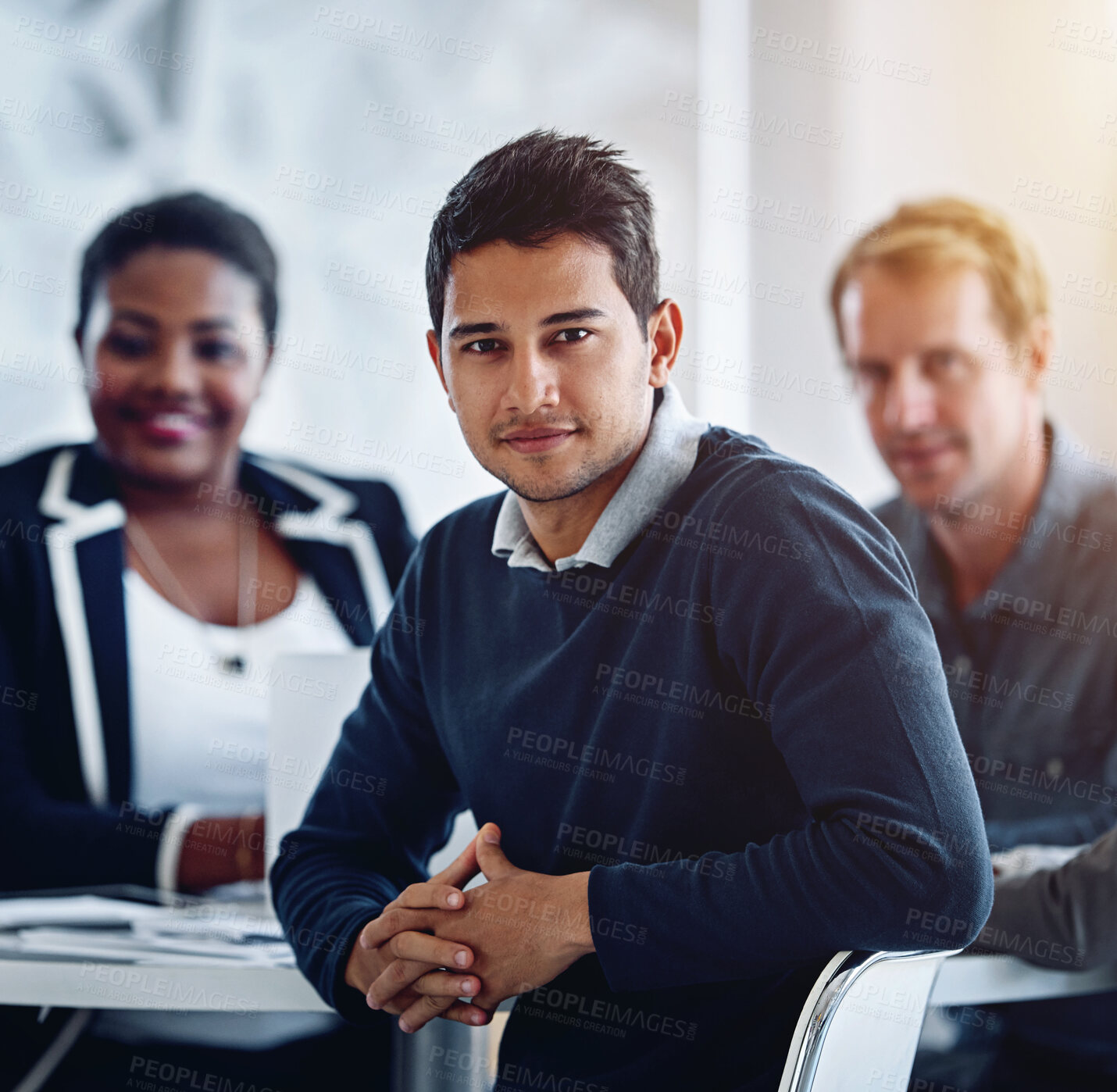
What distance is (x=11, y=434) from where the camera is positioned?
2359mm

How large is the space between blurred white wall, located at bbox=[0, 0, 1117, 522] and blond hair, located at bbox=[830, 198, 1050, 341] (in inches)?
7.4

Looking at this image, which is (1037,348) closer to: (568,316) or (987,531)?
(987,531)

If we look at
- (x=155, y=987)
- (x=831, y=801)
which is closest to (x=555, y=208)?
(x=831, y=801)

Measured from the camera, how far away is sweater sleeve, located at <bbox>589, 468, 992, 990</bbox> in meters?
0.82

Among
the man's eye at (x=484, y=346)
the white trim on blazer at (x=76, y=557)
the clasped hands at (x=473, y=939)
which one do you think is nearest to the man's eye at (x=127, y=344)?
the white trim on blazer at (x=76, y=557)

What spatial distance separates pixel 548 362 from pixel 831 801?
1.65 feet

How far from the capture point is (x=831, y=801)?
33.3 inches

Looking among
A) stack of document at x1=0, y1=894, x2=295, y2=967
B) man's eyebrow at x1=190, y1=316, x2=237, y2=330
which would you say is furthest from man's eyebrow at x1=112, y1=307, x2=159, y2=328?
stack of document at x1=0, y1=894, x2=295, y2=967

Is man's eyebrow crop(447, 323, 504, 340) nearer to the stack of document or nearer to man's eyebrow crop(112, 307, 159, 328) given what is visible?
the stack of document

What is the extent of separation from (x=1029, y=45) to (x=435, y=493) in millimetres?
1946

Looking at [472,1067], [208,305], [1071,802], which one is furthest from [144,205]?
[1071,802]

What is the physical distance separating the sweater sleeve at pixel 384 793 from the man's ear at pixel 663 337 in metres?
0.38

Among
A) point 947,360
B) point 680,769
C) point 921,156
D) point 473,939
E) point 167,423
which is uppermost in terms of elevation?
point 921,156

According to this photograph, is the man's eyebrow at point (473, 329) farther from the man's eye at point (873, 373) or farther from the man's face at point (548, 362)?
the man's eye at point (873, 373)
